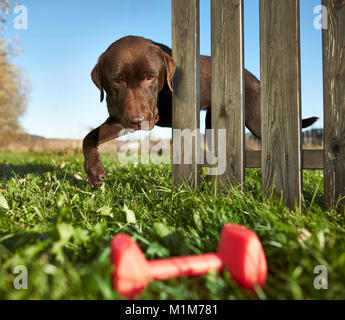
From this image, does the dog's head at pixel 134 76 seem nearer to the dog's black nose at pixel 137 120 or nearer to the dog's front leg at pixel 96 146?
the dog's black nose at pixel 137 120

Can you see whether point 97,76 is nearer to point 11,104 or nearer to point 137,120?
point 137,120

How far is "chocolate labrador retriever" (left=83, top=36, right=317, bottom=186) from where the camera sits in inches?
122

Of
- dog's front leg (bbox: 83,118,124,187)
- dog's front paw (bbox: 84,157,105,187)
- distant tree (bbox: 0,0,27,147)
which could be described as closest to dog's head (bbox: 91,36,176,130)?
dog's front leg (bbox: 83,118,124,187)

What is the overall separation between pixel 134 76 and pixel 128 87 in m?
0.12

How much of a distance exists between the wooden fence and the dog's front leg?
0.75 m

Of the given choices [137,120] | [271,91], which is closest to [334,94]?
[271,91]

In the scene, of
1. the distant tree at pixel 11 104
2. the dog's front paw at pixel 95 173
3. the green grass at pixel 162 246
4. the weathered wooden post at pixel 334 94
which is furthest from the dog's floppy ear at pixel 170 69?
the distant tree at pixel 11 104

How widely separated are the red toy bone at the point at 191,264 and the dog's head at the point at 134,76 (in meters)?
1.94

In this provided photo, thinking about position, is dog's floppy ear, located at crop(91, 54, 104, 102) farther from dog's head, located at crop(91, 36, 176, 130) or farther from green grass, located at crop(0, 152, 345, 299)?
green grass, located at crop(0, 152, 345, 299)

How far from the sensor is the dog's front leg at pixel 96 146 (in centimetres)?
313

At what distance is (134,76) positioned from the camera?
3174 mm

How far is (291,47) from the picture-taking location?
2.42 m
